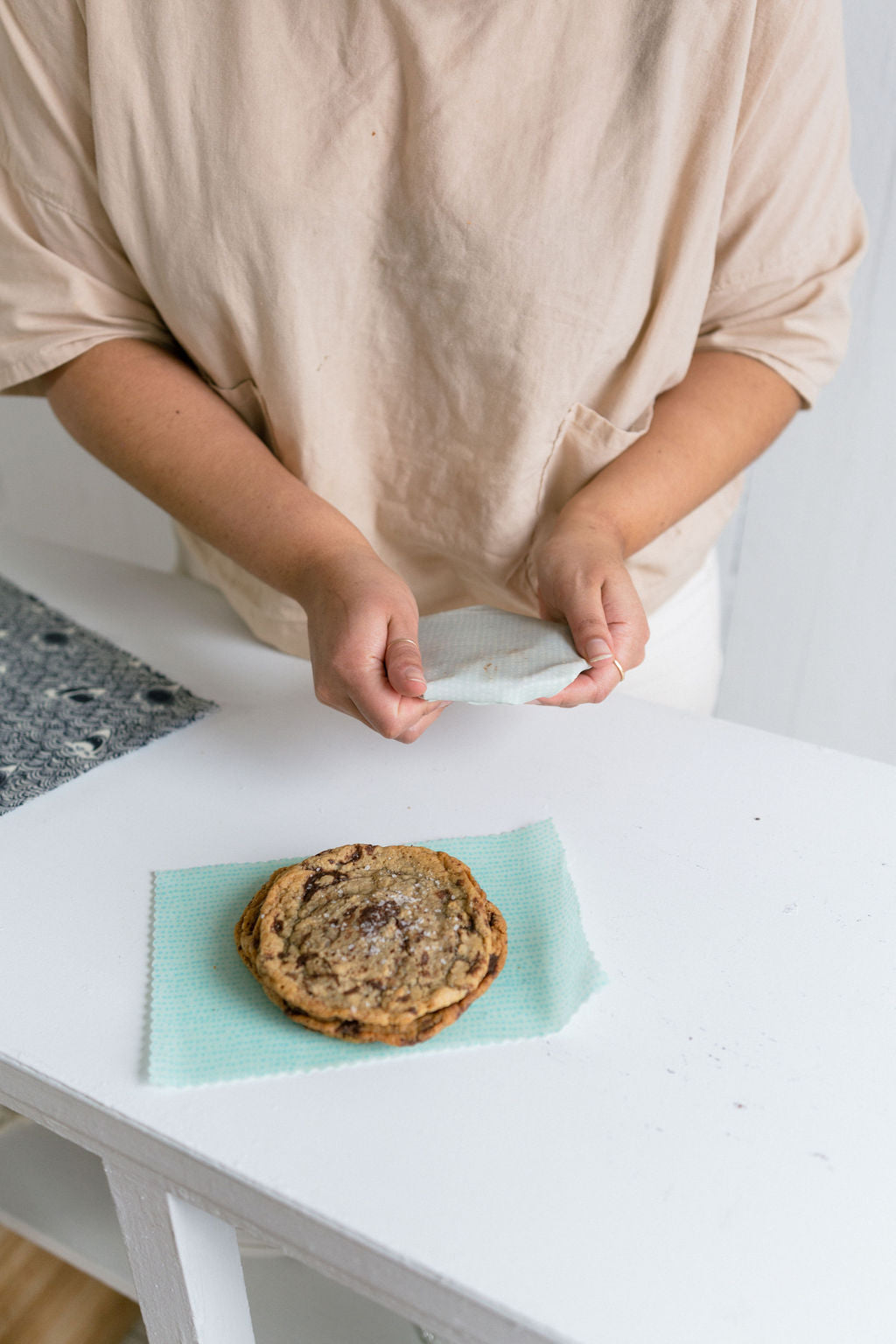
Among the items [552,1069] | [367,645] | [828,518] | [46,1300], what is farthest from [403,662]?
[828,518]

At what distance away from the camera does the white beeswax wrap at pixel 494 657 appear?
60cm

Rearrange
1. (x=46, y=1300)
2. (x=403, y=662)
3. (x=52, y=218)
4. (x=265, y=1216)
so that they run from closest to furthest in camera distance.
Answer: (x=265, y=1216)
(x=403, y=662)
(x=52, y=218)
(x=46, y=1300)

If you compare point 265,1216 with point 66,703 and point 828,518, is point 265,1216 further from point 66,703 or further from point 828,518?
point 828,518

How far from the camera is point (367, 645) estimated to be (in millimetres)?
633

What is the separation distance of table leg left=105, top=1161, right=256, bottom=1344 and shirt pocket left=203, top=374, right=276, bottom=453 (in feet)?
1.75

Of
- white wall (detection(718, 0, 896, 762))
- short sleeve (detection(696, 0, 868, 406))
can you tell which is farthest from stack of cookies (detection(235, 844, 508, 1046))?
white wall (detection(718, 0, 896, 762))

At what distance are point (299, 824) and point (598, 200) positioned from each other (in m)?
0.47

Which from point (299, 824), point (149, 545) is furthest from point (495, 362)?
point (149, 545)

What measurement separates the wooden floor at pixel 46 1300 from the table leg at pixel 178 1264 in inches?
16.7

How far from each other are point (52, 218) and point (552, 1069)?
0.66m

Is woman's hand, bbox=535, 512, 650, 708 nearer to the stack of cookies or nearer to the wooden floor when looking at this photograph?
the stack of cookies

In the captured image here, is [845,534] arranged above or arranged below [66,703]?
below

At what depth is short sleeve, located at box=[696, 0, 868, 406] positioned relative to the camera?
716mm

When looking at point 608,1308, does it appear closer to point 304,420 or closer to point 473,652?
point 473,652
